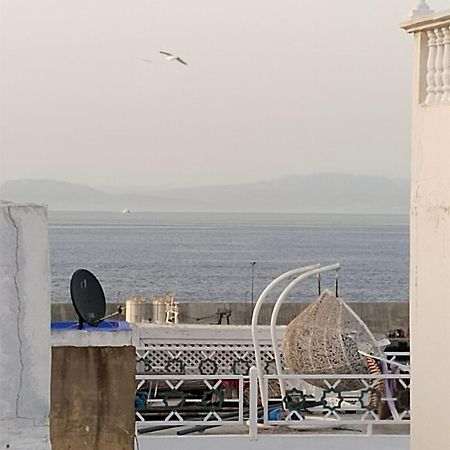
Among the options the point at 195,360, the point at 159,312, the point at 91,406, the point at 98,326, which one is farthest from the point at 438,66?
the point at 159,312

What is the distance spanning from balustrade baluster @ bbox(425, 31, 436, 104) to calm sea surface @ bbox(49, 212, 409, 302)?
53621mm

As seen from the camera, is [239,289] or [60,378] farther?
[239,289]

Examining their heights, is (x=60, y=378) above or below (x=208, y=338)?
above

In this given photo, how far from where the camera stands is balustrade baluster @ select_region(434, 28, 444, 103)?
6519mm

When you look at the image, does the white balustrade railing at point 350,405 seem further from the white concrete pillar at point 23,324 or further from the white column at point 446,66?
the white concrete pillar at point 23,324

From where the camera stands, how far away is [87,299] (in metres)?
4.50

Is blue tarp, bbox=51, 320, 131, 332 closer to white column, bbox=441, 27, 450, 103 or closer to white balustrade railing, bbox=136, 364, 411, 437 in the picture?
white column, bbox=441, 27, 450, 103

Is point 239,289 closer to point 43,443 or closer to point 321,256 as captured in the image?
point 321,256

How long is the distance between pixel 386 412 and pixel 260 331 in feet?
18.0

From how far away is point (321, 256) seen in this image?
342 ft

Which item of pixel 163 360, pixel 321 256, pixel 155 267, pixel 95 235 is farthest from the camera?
pixel 95 235

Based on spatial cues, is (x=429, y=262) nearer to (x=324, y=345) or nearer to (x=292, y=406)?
(x=292, y=406)

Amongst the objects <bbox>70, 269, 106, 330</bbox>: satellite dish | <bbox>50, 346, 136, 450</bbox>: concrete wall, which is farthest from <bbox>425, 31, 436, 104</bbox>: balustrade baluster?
<bbox>50, 346, 136, 450</bbox>: concrete wall

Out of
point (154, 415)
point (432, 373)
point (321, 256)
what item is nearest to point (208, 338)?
point (154, 415)
